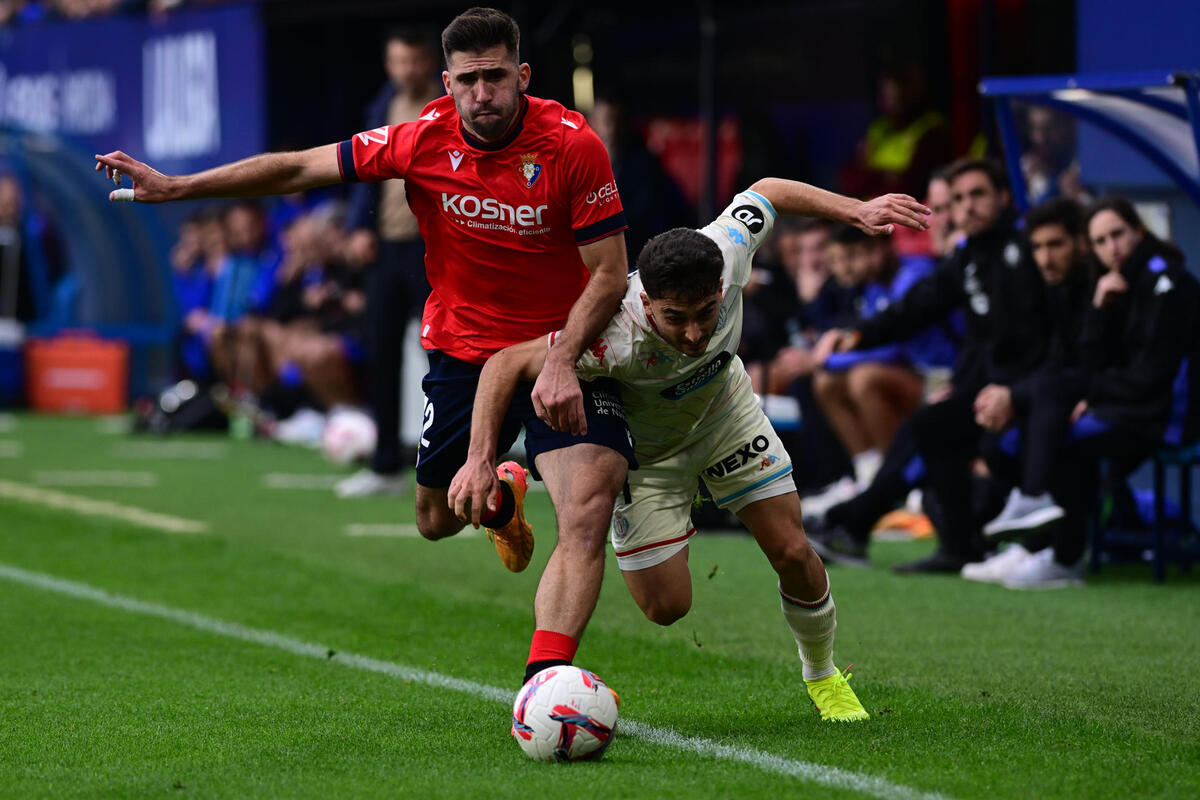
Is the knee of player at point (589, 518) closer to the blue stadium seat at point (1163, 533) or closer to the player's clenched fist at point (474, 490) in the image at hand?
the player's clenched fist at point (474, 490)

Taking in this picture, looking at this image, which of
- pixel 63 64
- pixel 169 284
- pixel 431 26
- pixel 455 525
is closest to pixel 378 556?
pixel 455 525

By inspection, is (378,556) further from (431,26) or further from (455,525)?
(431,26)

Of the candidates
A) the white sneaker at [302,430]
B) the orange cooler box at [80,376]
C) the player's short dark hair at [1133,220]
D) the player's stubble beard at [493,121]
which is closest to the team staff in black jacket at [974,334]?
the player's short dark hair at [1133,220]

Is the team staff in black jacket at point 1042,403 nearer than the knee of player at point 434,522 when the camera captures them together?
No

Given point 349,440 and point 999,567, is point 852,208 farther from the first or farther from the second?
point 349,440

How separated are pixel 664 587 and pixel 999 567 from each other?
3566 millimetres

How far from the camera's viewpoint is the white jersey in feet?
16.9

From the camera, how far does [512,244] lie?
5586 mm

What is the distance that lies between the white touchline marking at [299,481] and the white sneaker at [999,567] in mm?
5559

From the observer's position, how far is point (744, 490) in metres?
5.41

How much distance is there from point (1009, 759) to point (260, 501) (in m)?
7.97

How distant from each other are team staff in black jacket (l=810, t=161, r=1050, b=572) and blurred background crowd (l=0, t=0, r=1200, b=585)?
0.02 meters

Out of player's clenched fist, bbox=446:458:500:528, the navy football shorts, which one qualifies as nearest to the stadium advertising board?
the navy football shorts

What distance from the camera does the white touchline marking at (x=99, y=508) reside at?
416 inches
